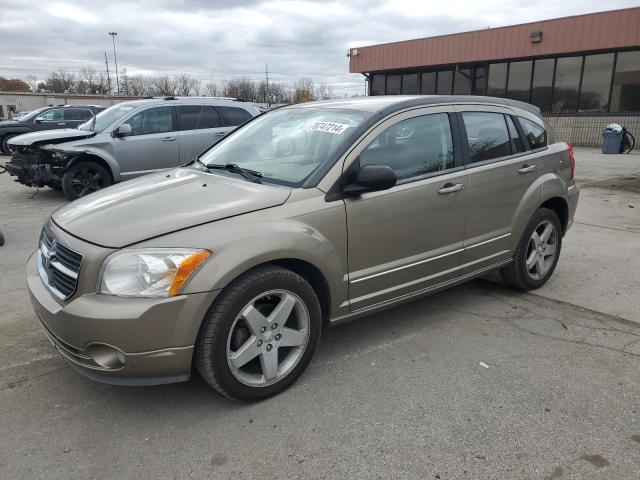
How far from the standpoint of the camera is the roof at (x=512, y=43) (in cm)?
1869

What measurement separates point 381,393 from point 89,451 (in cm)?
159

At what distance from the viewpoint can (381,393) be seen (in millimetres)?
2977

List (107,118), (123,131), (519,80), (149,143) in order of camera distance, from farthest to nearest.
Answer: (519,80) → (107,118) → (149,143) → (123,131)

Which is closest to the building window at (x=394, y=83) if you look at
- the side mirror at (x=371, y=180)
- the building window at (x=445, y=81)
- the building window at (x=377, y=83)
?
the building window at (x=377, y=83)

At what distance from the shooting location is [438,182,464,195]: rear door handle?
360cm

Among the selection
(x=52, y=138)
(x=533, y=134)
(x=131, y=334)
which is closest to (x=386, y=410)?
(x=131, y=334)

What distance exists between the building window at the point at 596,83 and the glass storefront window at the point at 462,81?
5190 mm

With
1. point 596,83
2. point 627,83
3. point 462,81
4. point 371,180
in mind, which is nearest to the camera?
point 371,180

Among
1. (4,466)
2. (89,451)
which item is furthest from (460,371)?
(4,466)

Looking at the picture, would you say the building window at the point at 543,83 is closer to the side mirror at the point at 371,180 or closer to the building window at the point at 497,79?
the building window at the point at 497,79

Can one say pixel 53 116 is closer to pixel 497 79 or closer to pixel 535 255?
pixel 535 255

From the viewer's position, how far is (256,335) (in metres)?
2.78

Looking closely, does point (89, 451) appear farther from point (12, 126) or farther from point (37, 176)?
point (12, 126)

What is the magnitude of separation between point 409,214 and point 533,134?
189 cm
